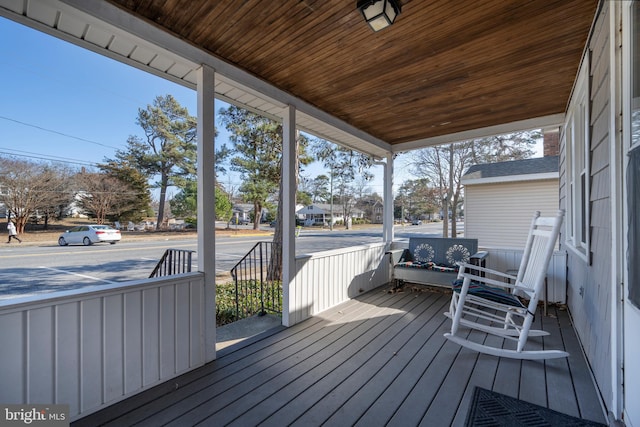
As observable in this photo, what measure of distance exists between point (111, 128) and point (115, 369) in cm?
191

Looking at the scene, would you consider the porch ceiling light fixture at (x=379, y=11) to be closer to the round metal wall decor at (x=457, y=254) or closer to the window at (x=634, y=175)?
the window at (x=634, y=175)

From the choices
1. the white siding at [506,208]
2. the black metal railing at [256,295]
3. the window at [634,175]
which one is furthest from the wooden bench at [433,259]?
the white siding at [506,208]

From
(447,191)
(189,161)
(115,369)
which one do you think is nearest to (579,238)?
(189,161)

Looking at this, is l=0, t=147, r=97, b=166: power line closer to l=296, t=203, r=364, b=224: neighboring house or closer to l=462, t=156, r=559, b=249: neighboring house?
l=462, t=156, r=559, b=249: neighboring house

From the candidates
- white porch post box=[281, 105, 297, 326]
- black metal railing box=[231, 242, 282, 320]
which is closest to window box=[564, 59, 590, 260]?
white porch post box=[281, 105, 297, 326]

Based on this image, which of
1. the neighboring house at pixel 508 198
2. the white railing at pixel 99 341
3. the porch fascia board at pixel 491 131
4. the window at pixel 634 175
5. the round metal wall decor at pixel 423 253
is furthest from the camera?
the neighboring house at pixel 508 198

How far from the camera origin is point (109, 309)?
5.80ft

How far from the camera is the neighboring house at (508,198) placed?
21.8ft

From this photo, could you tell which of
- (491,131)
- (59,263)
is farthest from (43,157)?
(491,131)

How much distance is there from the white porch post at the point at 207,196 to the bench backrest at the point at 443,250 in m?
3.39

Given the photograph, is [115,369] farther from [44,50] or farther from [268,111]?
[268,111]

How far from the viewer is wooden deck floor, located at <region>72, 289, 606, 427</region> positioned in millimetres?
1669

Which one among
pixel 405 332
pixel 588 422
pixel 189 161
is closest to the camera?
pixel 588 422

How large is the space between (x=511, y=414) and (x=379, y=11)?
2.50 metres
